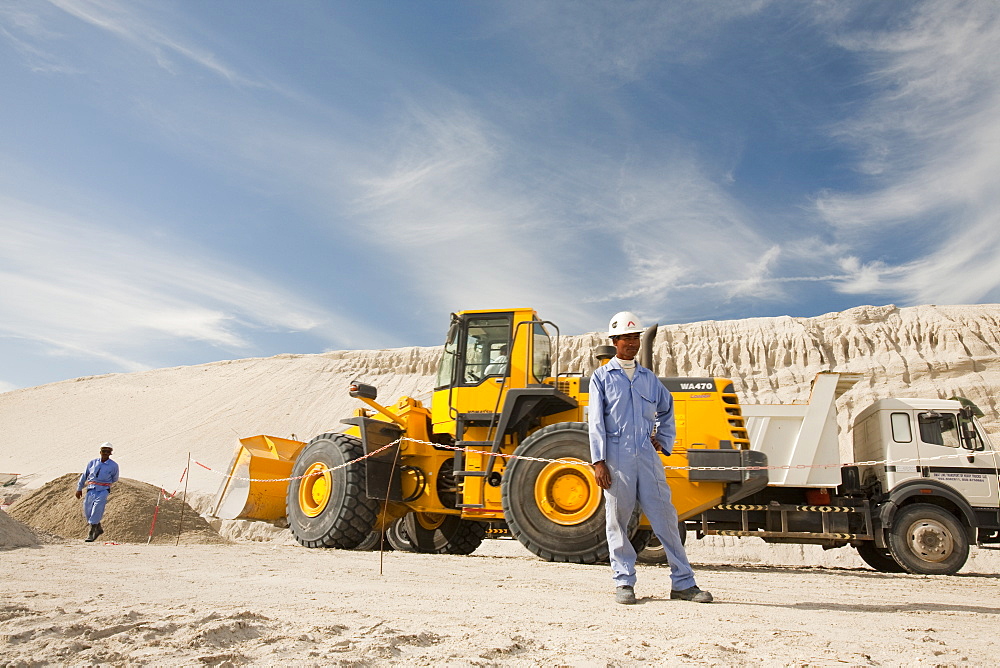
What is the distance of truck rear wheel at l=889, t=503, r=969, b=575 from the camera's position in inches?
397

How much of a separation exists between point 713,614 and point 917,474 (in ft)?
27.8

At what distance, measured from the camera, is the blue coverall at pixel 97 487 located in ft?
31.4

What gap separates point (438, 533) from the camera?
10.1 meters

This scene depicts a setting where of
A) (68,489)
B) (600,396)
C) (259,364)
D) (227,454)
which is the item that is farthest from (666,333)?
(600,396)

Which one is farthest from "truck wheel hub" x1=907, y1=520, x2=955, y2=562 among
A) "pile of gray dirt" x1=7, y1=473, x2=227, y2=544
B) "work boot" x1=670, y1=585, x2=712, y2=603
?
"pile of gray dirt" x1=7, y1=473, x2=227, y2=544

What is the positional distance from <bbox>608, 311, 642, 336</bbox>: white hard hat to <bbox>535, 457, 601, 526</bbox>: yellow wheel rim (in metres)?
2.57

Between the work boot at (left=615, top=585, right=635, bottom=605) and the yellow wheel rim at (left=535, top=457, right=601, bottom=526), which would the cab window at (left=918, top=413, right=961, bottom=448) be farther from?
the work boot at (left=615, top=585, right=635, bottom=605)

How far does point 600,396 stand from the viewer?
4.71 metres

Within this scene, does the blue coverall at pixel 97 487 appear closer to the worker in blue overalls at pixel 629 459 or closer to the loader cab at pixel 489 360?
the loader cab at pixel 489 360

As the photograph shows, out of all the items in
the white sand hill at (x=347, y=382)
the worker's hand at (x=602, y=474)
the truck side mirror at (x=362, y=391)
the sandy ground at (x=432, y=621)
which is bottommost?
the sandy ground at (x=432, y=621)

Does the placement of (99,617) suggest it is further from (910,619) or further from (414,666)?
(910,619)

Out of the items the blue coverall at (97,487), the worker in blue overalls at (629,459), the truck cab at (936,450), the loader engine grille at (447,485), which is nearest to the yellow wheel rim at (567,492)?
the loader engine grille at (447,485)

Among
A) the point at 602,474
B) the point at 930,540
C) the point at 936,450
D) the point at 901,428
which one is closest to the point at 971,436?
the point at 936,450

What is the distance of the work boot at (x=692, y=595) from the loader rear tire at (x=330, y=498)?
493cm
